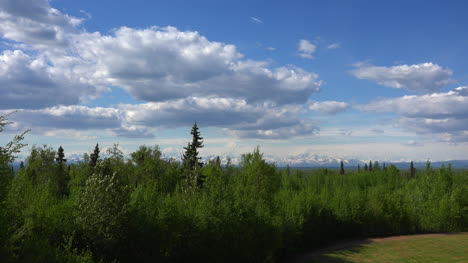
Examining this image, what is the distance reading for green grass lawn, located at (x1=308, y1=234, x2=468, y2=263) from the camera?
1603 inches

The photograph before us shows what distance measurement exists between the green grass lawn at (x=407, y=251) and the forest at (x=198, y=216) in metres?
5.55

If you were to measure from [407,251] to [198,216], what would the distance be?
28.9 meters

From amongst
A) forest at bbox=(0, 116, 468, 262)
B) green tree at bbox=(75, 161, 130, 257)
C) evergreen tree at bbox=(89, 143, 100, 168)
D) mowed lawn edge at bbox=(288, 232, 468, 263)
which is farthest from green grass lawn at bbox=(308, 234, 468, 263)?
evergreen tree at bbox=(89, 143, 100, 168)

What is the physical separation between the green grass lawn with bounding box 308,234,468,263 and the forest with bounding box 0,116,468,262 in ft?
18.2

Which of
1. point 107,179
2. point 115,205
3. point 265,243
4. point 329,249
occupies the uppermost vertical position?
point 107,179

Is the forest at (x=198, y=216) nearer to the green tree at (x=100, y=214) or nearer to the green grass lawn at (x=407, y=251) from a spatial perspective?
the green tree at (x=100, y=214)

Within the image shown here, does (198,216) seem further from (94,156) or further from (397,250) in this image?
(94,156)

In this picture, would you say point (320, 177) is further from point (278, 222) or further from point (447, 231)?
point (278, 222)

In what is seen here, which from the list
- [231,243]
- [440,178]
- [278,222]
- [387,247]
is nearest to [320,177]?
[440,178]

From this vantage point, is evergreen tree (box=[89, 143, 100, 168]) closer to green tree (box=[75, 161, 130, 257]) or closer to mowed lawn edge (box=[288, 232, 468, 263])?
mowed lawn edge (box=[288, 232, 468, 263])

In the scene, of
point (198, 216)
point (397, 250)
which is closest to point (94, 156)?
point (198, 216)

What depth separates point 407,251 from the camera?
44.9 m

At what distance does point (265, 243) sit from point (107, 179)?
19.2m

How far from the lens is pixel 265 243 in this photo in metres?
36.5
